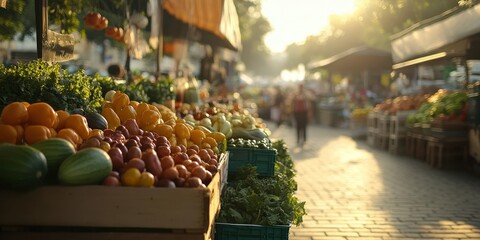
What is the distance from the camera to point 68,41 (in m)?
6.00

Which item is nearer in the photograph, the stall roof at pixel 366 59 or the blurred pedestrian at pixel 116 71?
the blurred pedestrian at pixel 116 71

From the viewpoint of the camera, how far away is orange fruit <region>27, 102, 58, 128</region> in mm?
3775

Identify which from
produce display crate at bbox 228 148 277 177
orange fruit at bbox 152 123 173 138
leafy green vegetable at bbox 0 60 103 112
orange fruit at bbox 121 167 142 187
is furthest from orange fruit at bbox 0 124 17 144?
produce display crate at bbox 228 148 277 177

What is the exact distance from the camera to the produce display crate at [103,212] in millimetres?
3107

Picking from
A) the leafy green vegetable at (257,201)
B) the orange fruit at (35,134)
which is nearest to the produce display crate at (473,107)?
the leafy green vegetable at (257,201)

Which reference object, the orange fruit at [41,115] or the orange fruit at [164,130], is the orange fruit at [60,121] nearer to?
the orange fruit at [41,115]

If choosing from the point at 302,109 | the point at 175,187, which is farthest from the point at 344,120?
the point at 175,187

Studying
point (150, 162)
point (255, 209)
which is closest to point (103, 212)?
point (150, 162)

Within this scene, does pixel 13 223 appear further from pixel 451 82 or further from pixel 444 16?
pixel 451 82

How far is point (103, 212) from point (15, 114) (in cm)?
111

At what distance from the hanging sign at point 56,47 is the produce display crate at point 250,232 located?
2.57m

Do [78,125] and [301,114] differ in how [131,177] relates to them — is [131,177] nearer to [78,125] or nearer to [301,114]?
[78,125]

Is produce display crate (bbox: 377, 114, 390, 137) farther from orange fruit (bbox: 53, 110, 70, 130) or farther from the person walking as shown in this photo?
orange fruit (bbox: 53, 110, 70, 130)

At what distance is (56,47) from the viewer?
18.5 ft
